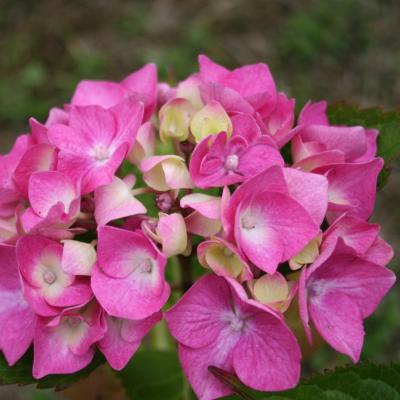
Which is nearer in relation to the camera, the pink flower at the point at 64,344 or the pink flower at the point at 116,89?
the pink flower at the point at 64,344

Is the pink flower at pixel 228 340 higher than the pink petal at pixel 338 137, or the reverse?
the pink petal at pixel 338 137

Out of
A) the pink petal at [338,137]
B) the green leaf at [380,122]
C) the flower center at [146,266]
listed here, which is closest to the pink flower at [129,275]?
the flower center at [146,266]

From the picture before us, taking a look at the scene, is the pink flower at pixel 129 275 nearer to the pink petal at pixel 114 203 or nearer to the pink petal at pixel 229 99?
the pink petal at pixel 114 203

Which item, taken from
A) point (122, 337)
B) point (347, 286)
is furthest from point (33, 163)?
point (347, 286)

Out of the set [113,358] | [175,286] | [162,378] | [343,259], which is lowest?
[162,378]

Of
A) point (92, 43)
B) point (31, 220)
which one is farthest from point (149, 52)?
point (31, 220)

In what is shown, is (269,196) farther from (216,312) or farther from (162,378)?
(162,378)

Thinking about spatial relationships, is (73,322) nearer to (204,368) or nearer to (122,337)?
(122,337)
